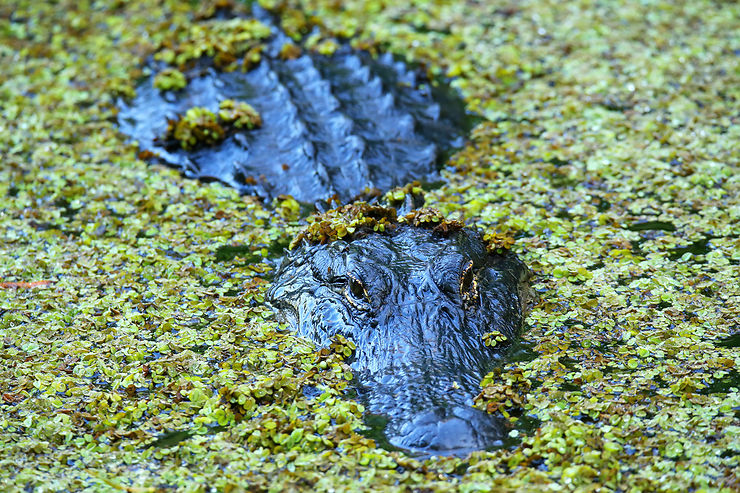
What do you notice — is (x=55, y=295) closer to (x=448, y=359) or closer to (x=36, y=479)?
(x=36, y=479)

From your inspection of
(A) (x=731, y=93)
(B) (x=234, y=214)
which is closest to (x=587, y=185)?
(A) (x=731, y=93)

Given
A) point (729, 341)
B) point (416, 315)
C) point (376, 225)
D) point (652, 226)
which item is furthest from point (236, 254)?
point (729, 341)

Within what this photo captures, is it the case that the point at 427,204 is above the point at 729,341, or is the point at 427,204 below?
below

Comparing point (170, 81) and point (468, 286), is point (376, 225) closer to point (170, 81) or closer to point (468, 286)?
point (468, 286)

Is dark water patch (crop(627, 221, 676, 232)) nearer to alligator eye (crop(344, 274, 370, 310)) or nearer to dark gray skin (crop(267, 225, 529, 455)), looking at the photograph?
dark gray skin (crop(267, 225, 529, 455))

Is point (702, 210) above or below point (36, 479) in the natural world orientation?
above

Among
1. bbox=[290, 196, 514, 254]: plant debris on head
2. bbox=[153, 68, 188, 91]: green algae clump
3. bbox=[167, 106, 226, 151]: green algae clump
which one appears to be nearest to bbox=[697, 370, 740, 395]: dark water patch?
bbox=[290, 196, 514, 254]: plant debris on head
